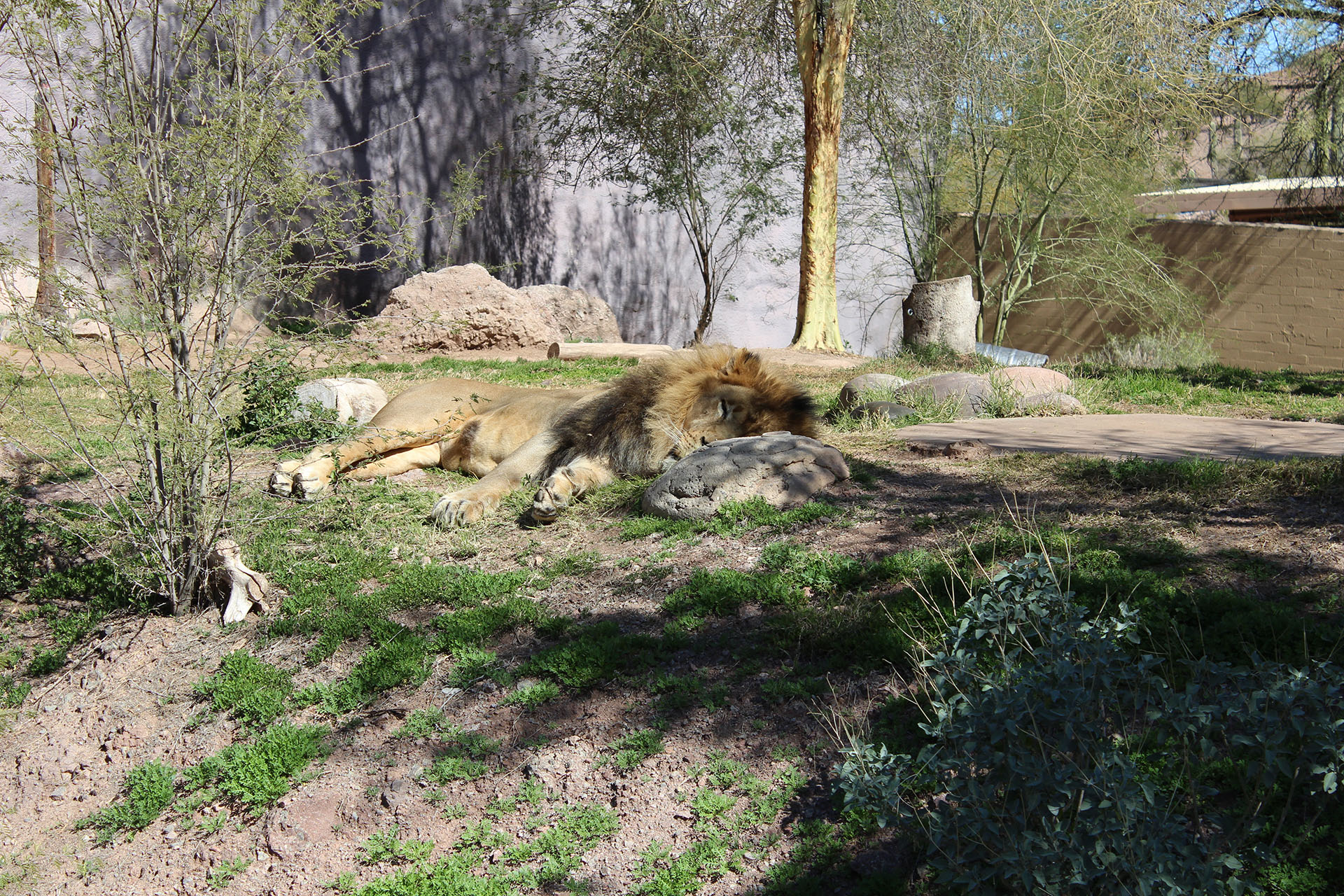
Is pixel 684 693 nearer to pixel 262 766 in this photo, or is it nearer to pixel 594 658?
pixel 594 658

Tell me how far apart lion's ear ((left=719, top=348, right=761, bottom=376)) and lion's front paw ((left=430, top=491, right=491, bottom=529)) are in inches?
66.2

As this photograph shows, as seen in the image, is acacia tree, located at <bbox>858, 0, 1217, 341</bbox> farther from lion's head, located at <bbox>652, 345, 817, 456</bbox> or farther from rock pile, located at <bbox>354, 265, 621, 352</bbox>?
rock pile, located at <bbox>354, 265, 621, 352</bbox>

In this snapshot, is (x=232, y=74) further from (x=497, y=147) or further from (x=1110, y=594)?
(x=497, y=147)

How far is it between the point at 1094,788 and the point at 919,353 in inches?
407

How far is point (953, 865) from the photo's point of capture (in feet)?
8.21

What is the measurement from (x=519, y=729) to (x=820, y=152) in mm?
10087

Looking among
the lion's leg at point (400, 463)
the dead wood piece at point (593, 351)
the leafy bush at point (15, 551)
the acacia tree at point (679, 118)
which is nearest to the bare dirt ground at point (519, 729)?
the leafy bush at point (15, 551)

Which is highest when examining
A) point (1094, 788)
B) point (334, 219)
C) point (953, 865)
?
point (334, 219)

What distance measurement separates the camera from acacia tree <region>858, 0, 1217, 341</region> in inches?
373

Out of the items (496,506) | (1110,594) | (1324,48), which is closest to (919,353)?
(1324,48)

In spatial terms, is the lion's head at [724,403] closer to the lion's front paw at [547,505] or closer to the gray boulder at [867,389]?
the lion's front paw at [547,505]

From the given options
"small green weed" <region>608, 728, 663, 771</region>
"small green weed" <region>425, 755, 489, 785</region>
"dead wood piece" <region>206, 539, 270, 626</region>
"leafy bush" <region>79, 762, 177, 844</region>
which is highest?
"dead wood piece" <region>206, 539, 270, 626</region>

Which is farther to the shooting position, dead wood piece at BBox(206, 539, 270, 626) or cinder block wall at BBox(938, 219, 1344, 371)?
cinder block wall at BBox(938, 219, 1344, 371)

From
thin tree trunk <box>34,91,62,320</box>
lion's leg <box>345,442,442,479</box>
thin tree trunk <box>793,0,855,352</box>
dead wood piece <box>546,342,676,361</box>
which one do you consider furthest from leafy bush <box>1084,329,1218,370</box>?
thin tree trunk <box>34,91,62,320</box>
